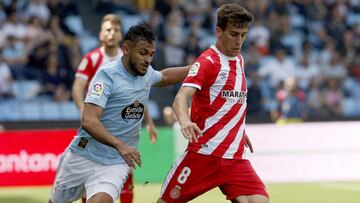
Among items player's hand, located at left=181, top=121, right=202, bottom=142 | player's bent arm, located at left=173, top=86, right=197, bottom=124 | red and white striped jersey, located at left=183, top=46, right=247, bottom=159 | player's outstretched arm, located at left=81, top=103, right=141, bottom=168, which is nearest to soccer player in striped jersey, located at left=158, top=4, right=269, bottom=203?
red and white striped jersey, located at left=183, top=46, right=247, bottom=159

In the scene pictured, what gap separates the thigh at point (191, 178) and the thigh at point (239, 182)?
9 cm

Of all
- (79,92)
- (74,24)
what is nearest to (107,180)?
(79,92)

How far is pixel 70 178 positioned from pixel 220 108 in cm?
137

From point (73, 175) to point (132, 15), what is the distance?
13.6 meters

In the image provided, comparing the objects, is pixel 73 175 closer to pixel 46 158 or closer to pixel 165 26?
pixel 46 158

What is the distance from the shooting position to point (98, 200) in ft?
22.1

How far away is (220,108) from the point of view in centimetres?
722

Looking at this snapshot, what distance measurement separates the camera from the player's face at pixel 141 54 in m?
6.82

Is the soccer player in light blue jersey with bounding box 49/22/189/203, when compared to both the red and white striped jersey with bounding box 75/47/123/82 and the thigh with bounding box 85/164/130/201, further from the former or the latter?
the red and white striped jersey with bounding box 75/47/123/82

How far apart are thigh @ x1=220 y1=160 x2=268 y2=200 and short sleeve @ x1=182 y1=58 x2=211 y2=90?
74cm

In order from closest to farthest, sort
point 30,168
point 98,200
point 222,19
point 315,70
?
1. point 98,200
2. point 222,19
3. point 30,168
4. point 315,70

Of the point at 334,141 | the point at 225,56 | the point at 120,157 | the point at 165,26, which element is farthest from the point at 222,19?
the point at 165,26

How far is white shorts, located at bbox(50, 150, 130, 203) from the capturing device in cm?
688

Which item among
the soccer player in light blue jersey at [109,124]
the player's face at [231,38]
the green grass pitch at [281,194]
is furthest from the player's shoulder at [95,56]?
the green grass pitch at [281,194]
